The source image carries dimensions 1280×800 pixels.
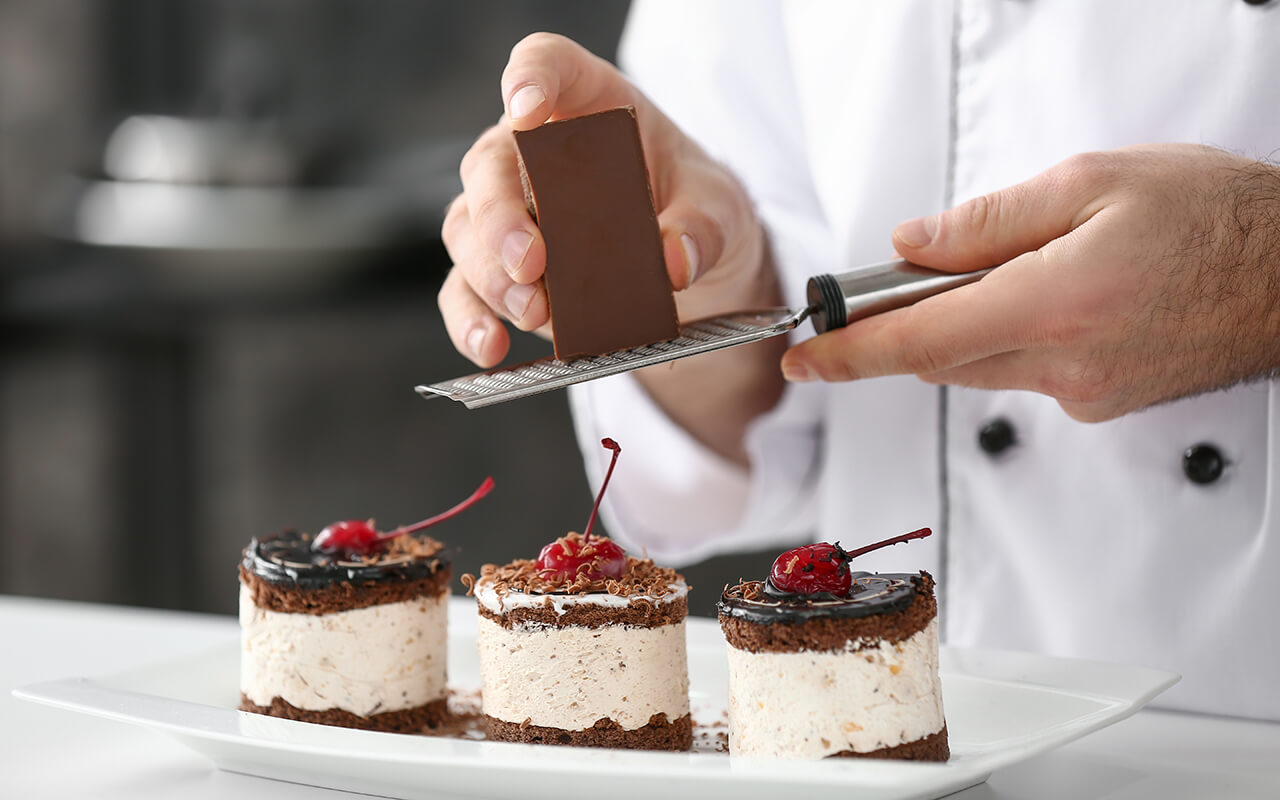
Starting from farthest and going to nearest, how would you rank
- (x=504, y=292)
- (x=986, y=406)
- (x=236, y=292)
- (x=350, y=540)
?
(x=236, y=292)
(x=986, y=406)
(x=350, y=540)
(x=504, y=292)

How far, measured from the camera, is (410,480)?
307 cm

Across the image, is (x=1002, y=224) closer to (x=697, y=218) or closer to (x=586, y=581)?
(x=697, y=218)

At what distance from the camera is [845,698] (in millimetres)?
904

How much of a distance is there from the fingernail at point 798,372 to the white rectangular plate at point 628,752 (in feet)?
0.98

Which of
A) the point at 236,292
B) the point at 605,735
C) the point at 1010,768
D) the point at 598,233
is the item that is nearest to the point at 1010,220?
the point at 598,233

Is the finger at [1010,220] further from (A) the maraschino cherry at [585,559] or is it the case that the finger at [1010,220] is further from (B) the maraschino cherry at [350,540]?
(B) the maraschino cherry at [350,540]

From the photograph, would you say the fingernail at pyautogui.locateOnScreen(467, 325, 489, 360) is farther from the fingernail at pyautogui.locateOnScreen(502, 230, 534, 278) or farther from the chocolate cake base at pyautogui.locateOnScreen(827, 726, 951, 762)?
the chocolate cake base at pyautogui.locateOnScreen(827, 726, 951, 762)

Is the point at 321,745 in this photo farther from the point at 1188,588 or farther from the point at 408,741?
the point at 1188,588

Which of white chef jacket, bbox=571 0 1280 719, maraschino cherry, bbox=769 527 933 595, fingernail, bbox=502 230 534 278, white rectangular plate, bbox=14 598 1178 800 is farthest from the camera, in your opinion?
white chef jacket, bbox=571 0 1280 719

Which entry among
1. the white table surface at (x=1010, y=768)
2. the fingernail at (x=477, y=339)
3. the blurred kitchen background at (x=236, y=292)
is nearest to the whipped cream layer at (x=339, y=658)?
the white table surface at (x=1010, y=768)

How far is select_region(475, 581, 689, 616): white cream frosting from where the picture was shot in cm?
106

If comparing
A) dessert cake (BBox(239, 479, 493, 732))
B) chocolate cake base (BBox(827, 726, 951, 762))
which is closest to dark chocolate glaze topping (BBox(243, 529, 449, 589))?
dessert cake (BBox(239, 479, 493, 732))

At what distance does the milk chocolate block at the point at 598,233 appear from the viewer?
1.02 metres

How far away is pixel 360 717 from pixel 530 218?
493 millimetres
